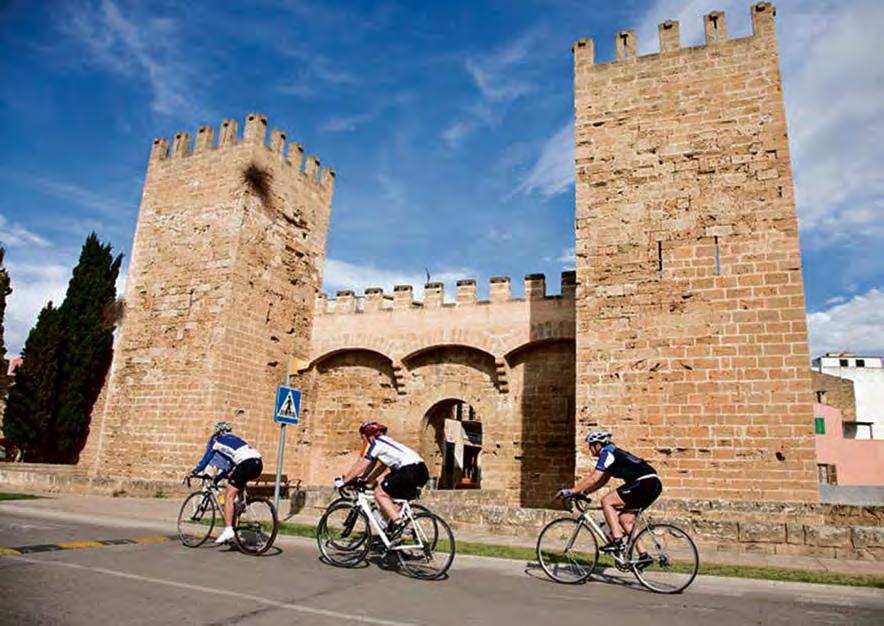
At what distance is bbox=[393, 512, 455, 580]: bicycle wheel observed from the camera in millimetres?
5406

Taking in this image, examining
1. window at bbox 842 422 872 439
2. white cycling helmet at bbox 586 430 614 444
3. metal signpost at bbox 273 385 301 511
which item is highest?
window at bbox 842 422 872 439

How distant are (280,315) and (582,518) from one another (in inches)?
452

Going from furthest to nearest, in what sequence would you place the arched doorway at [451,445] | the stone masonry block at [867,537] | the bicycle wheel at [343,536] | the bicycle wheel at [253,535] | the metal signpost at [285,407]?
the arched doorway at [451,445], the metal signpost at [285,407], the stone masonry block at [867,537], the bicycle wheel at [253,535], the bicycle wheel at [343,536]

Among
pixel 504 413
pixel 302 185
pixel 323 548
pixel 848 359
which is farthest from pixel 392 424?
pixel 848 359

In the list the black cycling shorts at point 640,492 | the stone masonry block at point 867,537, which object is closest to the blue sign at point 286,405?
the black cycling shorts at point 640,492

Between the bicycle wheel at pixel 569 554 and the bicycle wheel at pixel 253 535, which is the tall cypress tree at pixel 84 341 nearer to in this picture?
the bicycle wheel at pixel 253 535

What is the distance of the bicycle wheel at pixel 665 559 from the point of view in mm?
5141

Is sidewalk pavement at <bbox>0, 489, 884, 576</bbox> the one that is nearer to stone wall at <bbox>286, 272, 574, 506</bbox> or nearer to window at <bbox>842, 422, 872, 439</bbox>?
stone wall at <bbox>286, 272, 574, 506</bbox>

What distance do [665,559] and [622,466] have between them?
0.82 meters

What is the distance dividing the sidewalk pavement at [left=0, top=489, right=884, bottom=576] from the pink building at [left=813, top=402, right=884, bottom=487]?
76.4 ft

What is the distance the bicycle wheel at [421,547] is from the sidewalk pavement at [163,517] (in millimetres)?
2317

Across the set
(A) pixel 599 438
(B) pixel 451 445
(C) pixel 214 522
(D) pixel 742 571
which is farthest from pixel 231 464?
(B) pixel 451 445

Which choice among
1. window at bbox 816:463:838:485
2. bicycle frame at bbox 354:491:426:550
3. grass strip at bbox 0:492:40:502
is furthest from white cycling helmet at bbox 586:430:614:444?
window at bbox 816:463:838:485

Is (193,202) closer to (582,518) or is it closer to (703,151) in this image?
(703,151)
